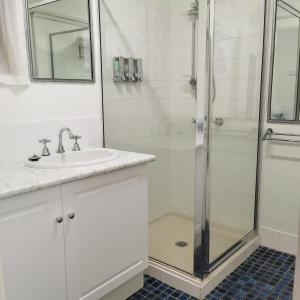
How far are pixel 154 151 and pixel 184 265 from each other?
0.96 meters

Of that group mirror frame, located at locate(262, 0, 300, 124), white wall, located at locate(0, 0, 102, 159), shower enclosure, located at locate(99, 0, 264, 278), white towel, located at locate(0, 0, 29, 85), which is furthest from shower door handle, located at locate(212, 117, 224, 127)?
white towel, located at locate(0, 0, 29, 85)

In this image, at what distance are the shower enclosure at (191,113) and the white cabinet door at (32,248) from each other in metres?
0.84

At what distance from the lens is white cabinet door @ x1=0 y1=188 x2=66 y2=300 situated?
4.14ft

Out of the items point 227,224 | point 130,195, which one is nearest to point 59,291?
point 130,195

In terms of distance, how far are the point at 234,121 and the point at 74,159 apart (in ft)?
3.55

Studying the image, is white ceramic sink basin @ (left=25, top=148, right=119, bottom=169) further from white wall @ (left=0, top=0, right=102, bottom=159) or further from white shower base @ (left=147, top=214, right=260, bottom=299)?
white shower base @ (left=147, top=214, right=260, bottom=299)

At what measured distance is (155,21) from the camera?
256 centimetres

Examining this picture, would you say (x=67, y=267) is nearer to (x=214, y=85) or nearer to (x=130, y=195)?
(x=130, y=195)

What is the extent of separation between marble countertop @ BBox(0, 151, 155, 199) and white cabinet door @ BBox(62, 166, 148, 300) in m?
0.05

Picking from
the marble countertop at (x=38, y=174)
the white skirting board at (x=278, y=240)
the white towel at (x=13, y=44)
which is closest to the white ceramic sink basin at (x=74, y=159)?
the marble countertop at (x=38, y=174)

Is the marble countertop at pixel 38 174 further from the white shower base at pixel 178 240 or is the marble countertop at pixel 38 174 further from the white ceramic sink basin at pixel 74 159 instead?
the white shower base at pixel 178 240

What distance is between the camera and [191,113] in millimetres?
2582

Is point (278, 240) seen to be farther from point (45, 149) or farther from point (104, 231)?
point (45, 149)

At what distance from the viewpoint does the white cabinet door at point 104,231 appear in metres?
1.52
